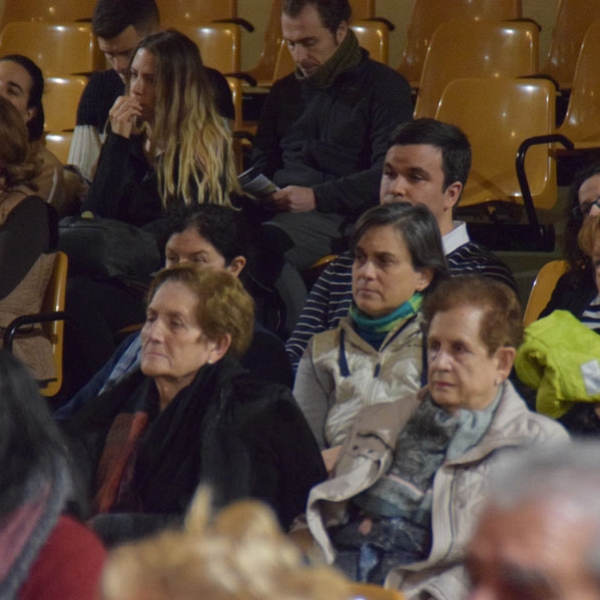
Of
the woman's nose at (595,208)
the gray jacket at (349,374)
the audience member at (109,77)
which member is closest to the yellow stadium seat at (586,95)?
the audience member at (109,77)

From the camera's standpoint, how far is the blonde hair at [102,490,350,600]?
63cm

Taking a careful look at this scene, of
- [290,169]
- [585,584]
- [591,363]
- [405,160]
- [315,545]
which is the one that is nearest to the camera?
[585,584]

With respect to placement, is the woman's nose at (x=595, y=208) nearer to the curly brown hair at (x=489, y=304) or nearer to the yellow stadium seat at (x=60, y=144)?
the curly brown hair at (x=489, y=304)

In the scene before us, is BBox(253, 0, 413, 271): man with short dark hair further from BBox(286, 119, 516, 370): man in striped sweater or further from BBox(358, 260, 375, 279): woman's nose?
BBox(358, 260, 375, 279): woman's nose

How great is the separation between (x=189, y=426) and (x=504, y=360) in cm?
57

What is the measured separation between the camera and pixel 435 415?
2.04 metres

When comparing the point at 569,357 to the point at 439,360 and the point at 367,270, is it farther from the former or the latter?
the point at 367,270

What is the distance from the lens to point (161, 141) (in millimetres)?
3324

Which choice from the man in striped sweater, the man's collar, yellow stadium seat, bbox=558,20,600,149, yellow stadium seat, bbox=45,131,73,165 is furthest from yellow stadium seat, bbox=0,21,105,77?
the man's collar

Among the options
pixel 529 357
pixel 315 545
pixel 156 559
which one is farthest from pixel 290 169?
pixel 156 559

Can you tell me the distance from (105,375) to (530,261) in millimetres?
1685

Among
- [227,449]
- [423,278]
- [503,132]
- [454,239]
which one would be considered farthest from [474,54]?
[227,449]

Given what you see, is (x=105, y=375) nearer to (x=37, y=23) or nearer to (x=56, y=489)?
(x=56, y=489)

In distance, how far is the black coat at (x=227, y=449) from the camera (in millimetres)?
2111
